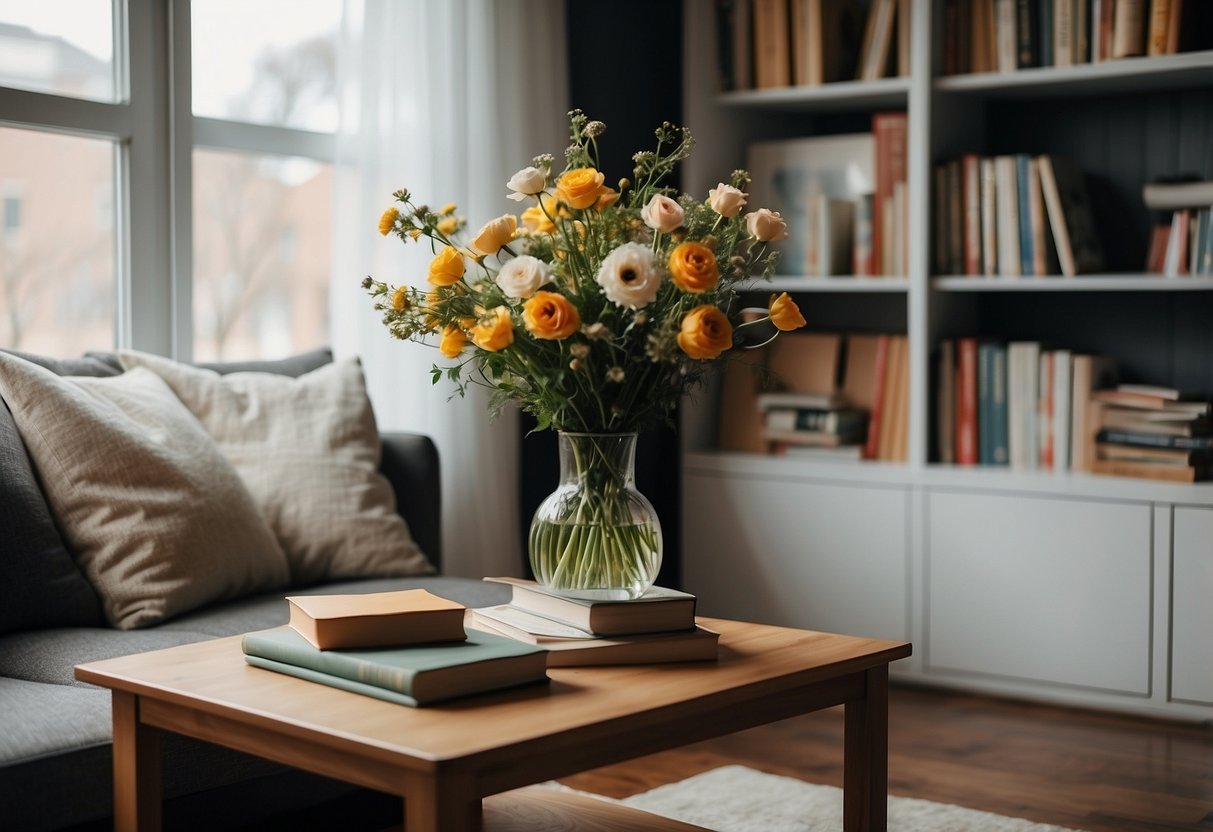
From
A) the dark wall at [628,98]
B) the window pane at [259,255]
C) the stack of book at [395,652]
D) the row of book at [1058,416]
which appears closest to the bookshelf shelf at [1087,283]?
the row of book at [1058,416]

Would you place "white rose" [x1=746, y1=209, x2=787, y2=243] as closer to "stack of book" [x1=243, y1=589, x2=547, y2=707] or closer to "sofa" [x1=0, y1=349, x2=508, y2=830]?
"stack of book" [x1=243, y1=589, x2=547, y2=707]

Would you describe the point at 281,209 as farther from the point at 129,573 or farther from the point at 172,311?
the point at 129,573

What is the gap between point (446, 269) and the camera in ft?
5.81

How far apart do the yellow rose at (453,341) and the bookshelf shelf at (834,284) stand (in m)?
1.85

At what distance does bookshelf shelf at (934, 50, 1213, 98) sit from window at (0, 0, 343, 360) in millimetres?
1576

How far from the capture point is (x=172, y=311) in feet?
10.0

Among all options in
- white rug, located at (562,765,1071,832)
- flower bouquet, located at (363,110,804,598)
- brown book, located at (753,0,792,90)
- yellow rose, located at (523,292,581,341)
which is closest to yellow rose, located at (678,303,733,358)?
flower bouquet, located at (363,110,804,598)

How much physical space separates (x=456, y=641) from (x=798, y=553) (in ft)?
7.21

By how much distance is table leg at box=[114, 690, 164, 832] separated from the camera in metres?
1.67

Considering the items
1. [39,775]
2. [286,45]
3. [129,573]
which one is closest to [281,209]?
[286,45]

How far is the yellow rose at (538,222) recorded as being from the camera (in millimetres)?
1805

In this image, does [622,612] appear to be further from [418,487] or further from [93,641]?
[418,487]

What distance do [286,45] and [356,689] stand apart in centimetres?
213

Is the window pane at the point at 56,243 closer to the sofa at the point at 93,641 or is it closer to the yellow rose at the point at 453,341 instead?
the sofa at the point at 93,641
